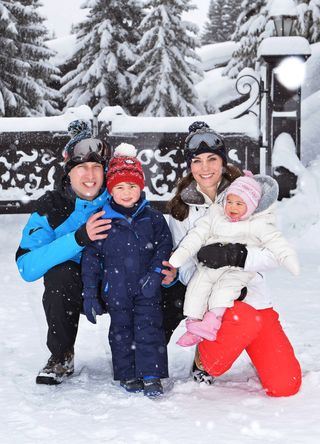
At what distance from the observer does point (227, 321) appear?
297 centimetres

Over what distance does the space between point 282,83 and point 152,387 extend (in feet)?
20.8

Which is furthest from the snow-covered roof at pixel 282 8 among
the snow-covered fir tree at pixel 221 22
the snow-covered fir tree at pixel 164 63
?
the snow-covered fir tree at pixel 221 22

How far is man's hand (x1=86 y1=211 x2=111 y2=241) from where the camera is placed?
3.00m

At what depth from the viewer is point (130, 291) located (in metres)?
3.04

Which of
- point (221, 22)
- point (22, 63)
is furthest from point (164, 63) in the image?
point (221, 22)

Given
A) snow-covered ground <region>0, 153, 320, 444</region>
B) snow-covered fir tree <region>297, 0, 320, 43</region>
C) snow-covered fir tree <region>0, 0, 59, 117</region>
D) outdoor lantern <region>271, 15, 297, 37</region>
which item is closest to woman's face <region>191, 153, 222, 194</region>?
snow-covered ground <region>0, 153, 320, 444</region>

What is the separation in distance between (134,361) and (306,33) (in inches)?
446

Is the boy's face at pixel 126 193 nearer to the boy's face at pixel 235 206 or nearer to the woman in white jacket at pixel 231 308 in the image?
the woman in white jacket at pixel 231 308

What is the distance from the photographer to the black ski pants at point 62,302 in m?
3.14

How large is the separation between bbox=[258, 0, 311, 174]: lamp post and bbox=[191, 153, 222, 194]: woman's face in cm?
512

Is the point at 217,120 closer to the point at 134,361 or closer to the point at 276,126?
the point at 276,126

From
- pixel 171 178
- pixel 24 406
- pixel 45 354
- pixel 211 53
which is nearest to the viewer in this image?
pixel 24 406

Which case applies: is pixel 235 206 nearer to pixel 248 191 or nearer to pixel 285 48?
pixel 248 191

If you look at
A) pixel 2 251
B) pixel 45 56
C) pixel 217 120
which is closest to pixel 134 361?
pixel 2 251
